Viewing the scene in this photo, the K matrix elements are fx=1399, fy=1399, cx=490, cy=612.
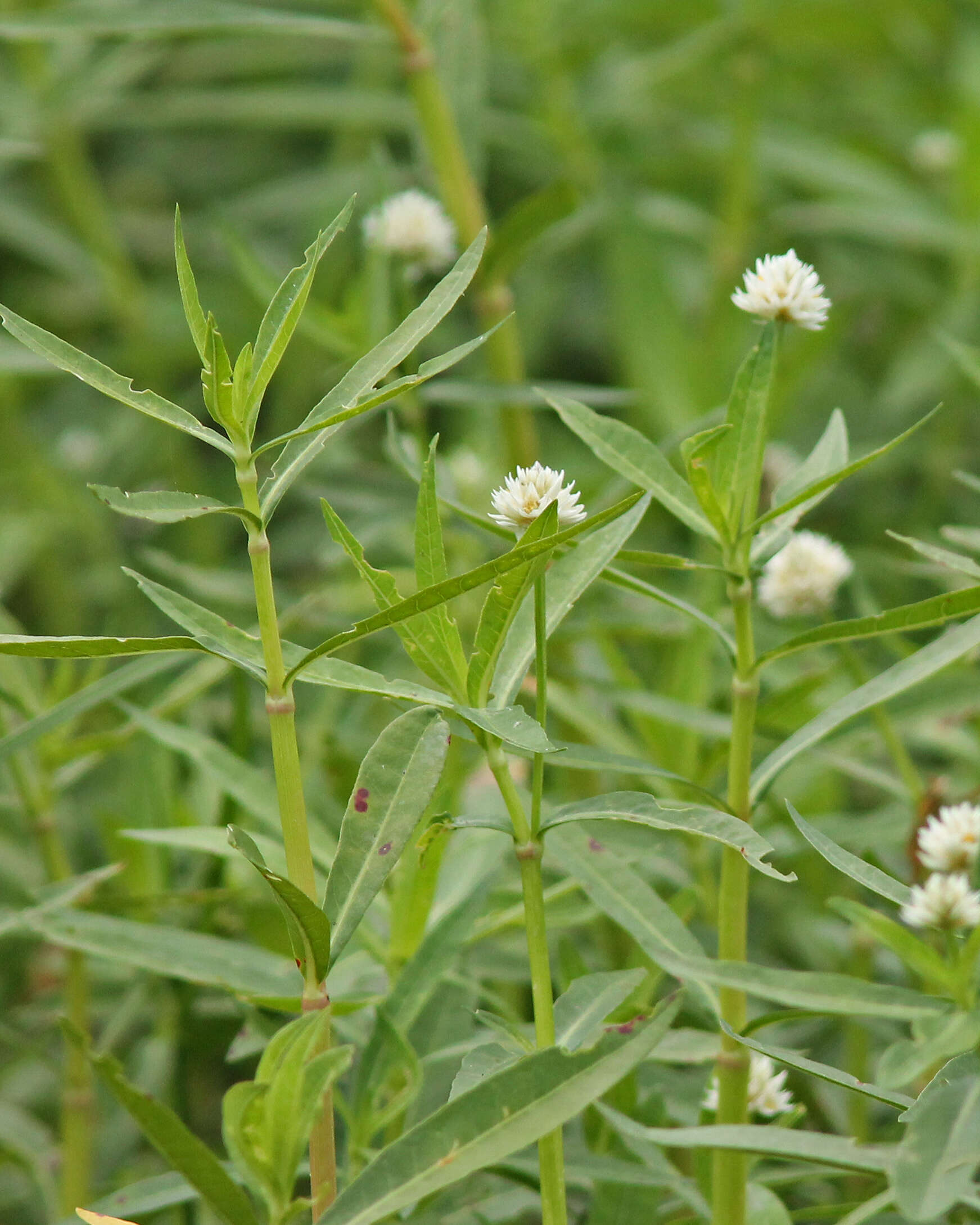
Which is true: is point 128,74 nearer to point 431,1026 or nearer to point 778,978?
point 431,1026

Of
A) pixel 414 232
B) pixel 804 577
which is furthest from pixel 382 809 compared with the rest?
pixel 414 232

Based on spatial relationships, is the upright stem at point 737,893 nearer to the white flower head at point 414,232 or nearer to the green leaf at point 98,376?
the green leaf at point 98,376

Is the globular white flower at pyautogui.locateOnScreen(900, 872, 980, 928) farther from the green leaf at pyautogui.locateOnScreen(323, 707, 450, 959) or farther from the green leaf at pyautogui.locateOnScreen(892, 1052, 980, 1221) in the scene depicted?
the green leaf at pyautogui.locateOnScreen(323, 707, 450, 959)

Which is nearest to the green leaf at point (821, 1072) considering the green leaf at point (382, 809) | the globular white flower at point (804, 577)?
the green leaf at point (382, 809)

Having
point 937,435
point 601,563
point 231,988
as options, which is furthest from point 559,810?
point 937,435

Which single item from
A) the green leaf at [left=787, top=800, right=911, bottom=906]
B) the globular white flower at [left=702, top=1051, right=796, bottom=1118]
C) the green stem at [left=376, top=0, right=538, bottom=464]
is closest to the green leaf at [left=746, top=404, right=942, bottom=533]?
the green leaf at [left=787, top=800, right=911, bottom=906]
